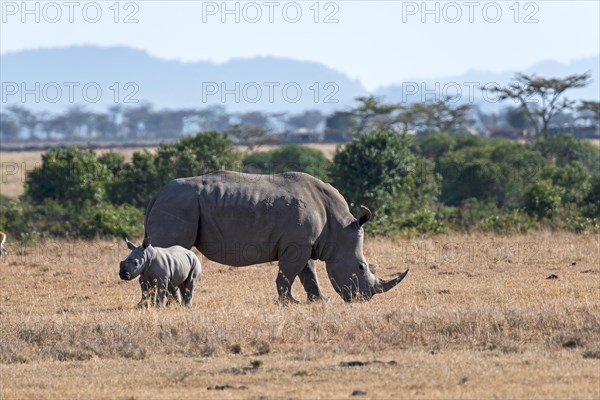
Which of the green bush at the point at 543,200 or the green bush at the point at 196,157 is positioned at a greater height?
the green bush at the point at 196,157

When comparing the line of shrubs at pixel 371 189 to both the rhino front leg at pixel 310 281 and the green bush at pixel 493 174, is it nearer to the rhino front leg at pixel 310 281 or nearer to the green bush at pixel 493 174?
the green bush at pixel 493 174

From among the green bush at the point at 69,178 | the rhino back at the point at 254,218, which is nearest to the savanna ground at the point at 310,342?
the rhino back at the point at 254,218

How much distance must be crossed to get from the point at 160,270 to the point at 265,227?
6.27 feet

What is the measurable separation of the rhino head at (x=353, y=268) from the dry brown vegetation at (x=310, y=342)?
0.32 meters

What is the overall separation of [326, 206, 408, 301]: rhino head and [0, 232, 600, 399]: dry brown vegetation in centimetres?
32

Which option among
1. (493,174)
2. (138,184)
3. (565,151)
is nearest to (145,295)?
(138,184)

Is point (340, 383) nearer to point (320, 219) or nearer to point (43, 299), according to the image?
point (320, 219)

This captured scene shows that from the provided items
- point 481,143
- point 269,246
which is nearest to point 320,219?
point 269,246

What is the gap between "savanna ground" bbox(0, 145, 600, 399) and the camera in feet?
39.7

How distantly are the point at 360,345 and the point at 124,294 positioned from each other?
669 cm

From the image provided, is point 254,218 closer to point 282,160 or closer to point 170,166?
point 170,166

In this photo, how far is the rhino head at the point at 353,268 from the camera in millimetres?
18172

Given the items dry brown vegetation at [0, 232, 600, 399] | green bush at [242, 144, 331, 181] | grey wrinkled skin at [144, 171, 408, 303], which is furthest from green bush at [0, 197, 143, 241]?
green bush at [242, 144, 331, 181]

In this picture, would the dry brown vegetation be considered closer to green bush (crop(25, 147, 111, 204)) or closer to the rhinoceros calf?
the rhinoceros calf
